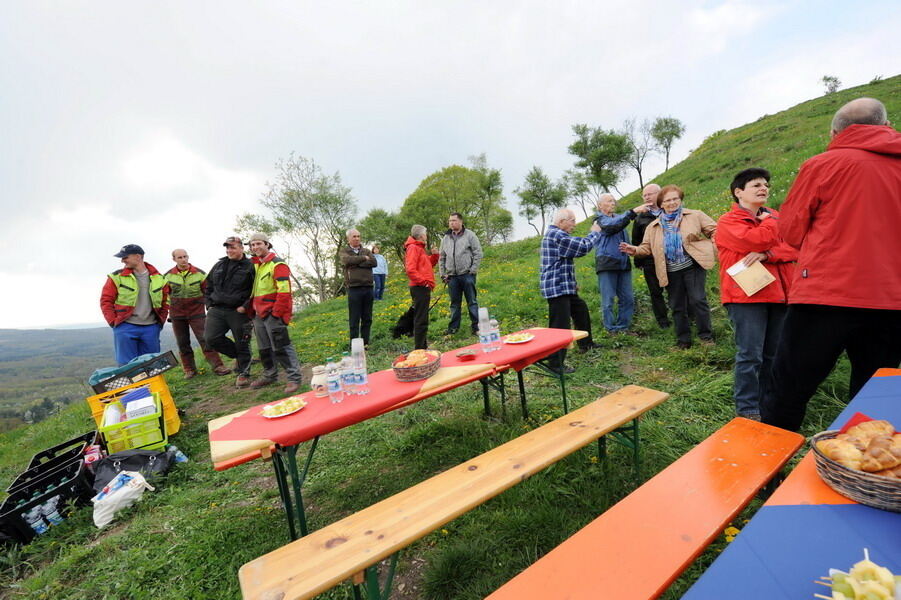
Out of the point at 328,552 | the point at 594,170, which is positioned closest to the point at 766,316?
the point at 328,552

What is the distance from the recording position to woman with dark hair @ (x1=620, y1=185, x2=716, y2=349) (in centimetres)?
486

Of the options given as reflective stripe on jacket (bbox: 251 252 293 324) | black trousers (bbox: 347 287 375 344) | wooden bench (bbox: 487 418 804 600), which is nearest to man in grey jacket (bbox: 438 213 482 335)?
black trousers (bbox: 347 287 375 344)

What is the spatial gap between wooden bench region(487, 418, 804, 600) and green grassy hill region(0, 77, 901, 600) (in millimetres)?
677

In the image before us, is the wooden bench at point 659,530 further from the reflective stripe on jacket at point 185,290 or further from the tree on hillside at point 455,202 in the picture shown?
the tree on hillside at point 455,202

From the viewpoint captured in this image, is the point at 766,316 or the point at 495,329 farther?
the point at 495,329

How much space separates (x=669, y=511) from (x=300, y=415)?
2208mm

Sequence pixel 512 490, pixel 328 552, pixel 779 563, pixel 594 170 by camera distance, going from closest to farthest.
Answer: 1. pixel 779 563
2. pixel 328 552
3. pixel 512 490
4. pixel 594 170

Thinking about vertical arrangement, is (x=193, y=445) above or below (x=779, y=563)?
below

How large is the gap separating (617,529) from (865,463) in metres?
0.86

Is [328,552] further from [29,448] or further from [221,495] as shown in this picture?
[29,448]

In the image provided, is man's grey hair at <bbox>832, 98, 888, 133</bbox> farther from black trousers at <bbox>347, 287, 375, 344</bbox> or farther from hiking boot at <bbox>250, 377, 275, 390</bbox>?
hiking boot at <bbox>250, 377, 275, 390</bbox>

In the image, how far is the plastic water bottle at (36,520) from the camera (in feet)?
10.1

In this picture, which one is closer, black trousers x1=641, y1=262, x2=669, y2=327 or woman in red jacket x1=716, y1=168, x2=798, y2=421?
woman in red jacket x1=716, y1=168, x2=798, y2=421

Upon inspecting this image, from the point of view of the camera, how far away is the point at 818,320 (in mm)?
2148
